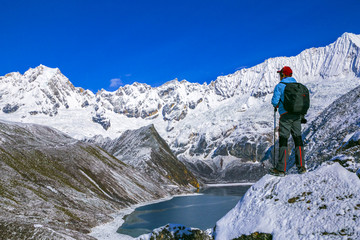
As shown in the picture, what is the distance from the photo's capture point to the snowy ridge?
331 inches

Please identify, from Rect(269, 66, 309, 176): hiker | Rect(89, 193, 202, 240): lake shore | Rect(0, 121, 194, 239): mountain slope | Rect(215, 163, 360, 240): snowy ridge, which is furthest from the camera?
Rect(89, 193, 202, 240): lake shore

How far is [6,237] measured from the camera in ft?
113

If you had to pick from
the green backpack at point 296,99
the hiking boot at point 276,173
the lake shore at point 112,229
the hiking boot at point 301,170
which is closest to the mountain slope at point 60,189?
the lake shore at point 112,229

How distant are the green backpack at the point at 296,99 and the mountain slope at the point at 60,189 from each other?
110 ft

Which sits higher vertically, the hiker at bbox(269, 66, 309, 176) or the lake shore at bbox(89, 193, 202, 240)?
the hiker at bbox(269, 66, 309, 176)

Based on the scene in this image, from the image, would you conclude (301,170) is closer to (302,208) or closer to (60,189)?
(302,208)

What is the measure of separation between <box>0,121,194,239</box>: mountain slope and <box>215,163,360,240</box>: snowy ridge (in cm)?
3122

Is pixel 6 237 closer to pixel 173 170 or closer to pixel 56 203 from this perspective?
pixel 56 203

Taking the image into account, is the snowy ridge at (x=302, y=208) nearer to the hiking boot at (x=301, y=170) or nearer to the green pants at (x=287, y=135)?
the hiking boot at (x=301, y=170)

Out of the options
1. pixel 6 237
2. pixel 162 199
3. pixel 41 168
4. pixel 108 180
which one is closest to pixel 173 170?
pixel 162 199

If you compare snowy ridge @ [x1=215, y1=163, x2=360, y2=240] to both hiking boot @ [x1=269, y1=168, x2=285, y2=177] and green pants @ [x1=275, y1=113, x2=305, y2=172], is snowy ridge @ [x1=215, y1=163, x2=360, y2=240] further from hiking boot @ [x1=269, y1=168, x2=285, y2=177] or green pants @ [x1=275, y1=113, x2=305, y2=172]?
green pants @ [x1=275, y1=113, x2=305, y2=172]

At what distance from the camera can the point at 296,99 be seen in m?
11.3

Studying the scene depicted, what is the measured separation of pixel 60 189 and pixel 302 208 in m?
81.4

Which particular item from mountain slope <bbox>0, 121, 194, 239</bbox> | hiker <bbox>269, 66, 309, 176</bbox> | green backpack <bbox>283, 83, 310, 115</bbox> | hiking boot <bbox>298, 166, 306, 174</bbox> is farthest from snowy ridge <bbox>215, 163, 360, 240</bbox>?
mountain slope <bbox>0, 121, 194, 239</bbox>
